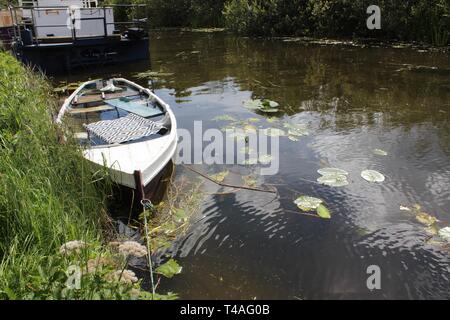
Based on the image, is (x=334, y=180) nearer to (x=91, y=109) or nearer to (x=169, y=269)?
(x=169, y=269)

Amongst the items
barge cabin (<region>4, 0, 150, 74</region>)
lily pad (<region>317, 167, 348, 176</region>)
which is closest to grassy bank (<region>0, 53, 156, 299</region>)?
lily pad (<region>317, 167, 348, 176</region>)

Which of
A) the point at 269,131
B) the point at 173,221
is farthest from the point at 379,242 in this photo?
the point at 269,131

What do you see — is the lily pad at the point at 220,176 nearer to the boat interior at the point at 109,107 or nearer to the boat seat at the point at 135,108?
the boat interior at the point at 109,107

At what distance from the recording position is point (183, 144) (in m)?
7.65

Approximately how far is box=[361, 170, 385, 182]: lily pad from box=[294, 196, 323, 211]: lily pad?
0.92m

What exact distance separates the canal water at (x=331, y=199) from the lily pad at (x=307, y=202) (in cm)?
8

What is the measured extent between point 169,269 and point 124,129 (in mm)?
3026

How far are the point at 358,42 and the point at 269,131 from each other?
13.2 metres

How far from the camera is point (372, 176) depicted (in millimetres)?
5840

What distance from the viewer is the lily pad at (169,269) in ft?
13.4

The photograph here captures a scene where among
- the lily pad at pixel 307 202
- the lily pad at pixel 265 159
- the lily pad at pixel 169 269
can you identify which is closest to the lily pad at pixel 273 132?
the lily pad at pixel 265 159

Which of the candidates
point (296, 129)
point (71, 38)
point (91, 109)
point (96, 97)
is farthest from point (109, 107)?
point (71, 38)

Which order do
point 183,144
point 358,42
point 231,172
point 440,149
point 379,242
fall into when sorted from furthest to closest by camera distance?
1. point 358,42
2. point 183,144
3. point 440,149
4. point 231,172
5. point 379,242
